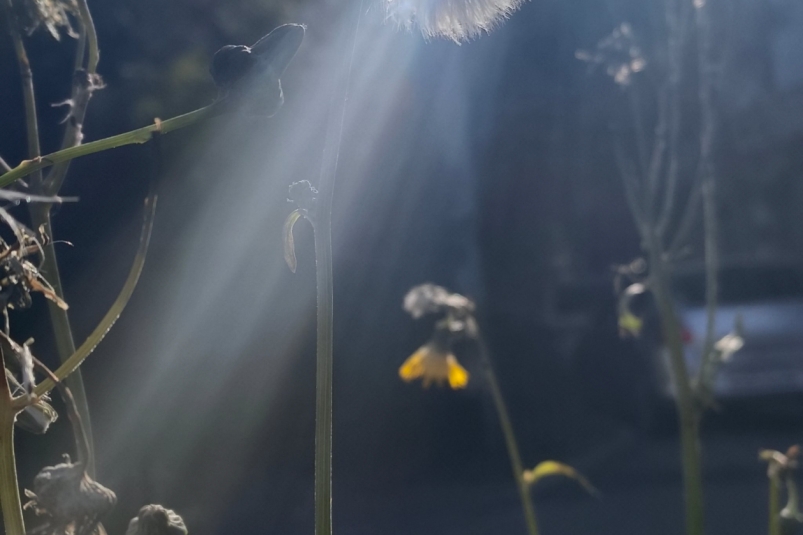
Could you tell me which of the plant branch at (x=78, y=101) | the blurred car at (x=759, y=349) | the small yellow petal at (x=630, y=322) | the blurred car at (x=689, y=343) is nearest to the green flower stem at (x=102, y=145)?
the plant branch at (x=78, y=101)

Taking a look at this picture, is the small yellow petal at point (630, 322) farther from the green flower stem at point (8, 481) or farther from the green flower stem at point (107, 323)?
the green flower stem at point (8, 481)

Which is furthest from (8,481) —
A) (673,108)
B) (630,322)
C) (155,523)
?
(673,108)

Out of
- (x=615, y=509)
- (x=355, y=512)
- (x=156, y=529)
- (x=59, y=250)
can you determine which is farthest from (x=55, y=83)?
(x=615, y=509)

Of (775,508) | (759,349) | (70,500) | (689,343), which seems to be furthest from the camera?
(759,349)

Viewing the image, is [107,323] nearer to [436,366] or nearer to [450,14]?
[450,14]

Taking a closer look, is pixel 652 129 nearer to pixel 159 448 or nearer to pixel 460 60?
pixel 460 60

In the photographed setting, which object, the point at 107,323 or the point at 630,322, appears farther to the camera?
the point at 630,322
